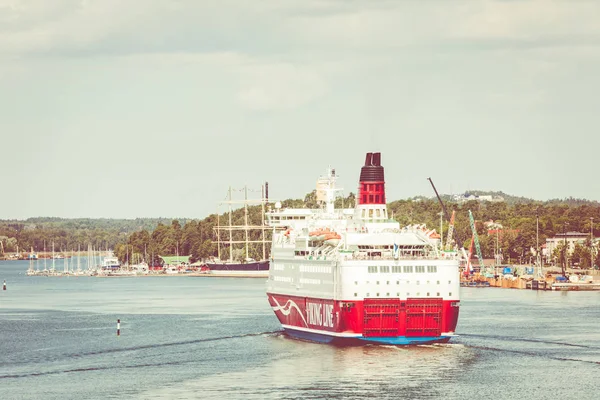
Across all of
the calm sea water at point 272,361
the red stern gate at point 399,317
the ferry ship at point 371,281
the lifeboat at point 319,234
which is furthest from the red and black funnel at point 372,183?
the red stern gate at point 399,317

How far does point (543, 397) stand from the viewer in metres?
70.1

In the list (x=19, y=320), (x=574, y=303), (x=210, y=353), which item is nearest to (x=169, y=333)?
(x=210, y=353)

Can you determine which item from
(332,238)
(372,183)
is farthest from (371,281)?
(372,183)

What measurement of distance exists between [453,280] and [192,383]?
19263 millimetres

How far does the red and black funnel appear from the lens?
303 feet

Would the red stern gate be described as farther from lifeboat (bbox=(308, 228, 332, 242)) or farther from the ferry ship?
lifeboat (bbox=(308, 228, 332, 242))

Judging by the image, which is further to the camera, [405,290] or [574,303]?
[574,303]

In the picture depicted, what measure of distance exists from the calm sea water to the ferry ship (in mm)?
1465

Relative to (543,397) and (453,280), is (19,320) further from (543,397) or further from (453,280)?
(543,397)

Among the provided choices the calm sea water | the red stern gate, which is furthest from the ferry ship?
the calm sea water

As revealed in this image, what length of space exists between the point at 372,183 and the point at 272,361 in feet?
56.9

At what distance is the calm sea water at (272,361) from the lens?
235ft

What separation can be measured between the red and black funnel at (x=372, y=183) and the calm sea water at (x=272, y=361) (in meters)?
11.7

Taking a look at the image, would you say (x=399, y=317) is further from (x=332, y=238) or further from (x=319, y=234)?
(x=319, y=234)
